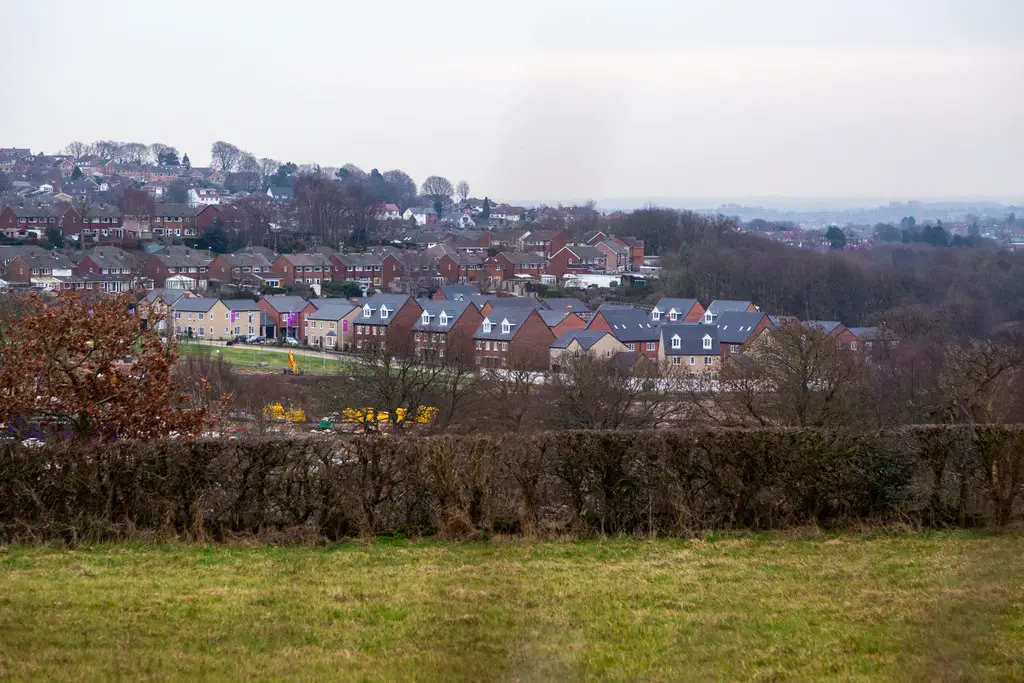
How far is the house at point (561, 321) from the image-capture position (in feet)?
146

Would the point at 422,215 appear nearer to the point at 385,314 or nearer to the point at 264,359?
the point at 385,314

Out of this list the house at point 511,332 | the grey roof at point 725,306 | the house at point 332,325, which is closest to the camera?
the house at point 511,332

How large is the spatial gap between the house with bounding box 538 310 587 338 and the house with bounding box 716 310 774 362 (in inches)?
228

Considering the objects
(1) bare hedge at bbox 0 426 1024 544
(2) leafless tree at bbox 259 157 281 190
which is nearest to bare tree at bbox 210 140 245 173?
(2) leafless tree at bbox 259 157 281 190

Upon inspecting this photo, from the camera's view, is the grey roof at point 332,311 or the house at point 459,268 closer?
the grey roof at point 332,311

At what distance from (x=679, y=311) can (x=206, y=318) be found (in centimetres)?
2315

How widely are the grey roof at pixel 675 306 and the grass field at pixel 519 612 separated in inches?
1702

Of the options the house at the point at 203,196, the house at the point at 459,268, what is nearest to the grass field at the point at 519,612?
the house at the point at 459,268

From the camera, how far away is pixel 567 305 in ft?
170

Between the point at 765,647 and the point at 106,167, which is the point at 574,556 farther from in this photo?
the point at 106,167

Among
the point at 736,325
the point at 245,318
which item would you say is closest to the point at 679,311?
the point at 736,325

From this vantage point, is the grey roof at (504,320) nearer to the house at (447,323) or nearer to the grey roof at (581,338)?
the house at (447,323)

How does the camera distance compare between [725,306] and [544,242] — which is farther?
[544,242]

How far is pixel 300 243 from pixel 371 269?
36.5 ft
